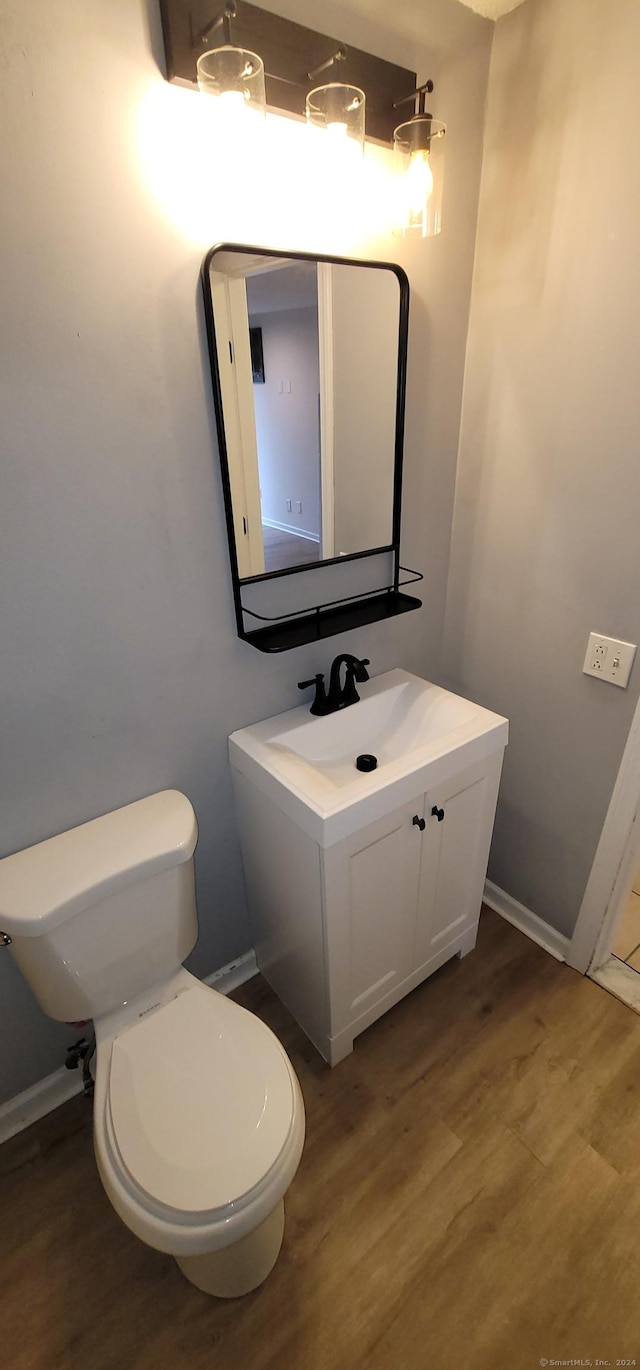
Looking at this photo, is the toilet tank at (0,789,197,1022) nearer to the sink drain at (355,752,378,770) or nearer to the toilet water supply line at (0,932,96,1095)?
the toilet water supply line at (0,932,96,1095)

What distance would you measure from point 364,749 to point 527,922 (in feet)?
2.96

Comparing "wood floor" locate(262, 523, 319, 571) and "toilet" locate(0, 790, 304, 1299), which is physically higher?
Result: "wood floor" locate(262, 523, 319, 571)

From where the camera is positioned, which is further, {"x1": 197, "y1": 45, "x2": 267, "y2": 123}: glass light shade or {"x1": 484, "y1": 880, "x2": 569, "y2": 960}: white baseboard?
{"x1": 484, "y1": 880, "x2": 569, "y2": 960}: white baseboard

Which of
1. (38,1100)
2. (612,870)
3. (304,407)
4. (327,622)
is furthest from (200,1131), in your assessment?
(304,407)

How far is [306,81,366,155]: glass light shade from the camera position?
3.38 feet

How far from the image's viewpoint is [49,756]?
119 cm

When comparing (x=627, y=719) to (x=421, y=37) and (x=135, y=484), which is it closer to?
(x=135, y=484)

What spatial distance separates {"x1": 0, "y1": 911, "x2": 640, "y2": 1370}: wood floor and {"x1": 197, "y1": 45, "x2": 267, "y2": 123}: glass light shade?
2031 millimetres

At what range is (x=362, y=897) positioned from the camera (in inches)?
52.1

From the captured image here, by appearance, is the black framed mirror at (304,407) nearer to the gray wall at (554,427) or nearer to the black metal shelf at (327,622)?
the black metal shelf at (327,622)

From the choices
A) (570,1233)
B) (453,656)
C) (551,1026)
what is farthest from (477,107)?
(570,1233)

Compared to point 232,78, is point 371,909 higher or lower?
lower

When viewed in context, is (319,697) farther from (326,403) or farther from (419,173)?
(419,173)

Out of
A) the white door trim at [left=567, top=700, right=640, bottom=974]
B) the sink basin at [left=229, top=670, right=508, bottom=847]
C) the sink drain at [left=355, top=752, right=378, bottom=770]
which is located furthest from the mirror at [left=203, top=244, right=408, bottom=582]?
the white door trim at [left=567, top=700, right=640, bottom=974]
